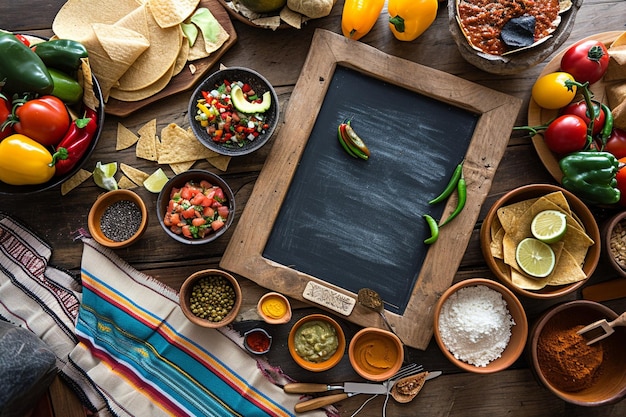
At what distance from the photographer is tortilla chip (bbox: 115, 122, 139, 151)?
270 centimetres

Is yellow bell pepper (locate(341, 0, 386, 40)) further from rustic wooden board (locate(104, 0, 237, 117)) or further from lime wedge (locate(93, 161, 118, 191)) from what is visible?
lime wedge (locate(93, 161, 118, 191))

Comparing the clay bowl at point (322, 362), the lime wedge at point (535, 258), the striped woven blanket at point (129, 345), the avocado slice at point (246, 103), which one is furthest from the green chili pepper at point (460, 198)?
the striped woven blanket at point (129, 345)

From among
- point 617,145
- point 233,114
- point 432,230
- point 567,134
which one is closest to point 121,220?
point 233,114

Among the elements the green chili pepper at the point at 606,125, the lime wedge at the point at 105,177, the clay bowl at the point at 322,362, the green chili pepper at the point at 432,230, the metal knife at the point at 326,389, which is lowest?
the metal knife at the point at 326,389

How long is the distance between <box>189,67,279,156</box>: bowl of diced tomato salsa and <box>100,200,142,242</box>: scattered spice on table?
49cm

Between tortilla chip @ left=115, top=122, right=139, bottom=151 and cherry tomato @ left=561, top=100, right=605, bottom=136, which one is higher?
cherry tomato @ left=561, top=100, right=605, bottom=136

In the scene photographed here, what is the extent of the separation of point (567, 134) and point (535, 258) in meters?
0.61

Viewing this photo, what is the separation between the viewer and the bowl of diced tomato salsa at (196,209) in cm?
252

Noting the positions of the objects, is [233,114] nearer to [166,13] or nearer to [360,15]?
[166,13]

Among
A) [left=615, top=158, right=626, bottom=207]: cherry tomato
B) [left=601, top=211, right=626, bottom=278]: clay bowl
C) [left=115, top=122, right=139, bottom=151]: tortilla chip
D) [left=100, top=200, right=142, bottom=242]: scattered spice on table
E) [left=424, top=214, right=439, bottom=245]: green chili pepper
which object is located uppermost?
[left=615, top=158, right=626, bottom=207]: cherry tomato

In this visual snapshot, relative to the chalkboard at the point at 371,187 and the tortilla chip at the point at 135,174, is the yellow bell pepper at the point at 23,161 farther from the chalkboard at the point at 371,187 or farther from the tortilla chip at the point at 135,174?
the chalkboard at the point at 371,187

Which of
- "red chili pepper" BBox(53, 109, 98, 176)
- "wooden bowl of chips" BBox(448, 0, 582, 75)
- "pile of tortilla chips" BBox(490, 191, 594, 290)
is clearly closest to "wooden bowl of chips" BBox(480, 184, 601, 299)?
"pile of tortilla chips" BBox(490, 191, 594, 290)

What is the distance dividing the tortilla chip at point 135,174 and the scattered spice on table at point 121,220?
124mm

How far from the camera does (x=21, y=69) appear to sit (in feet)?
7.85
